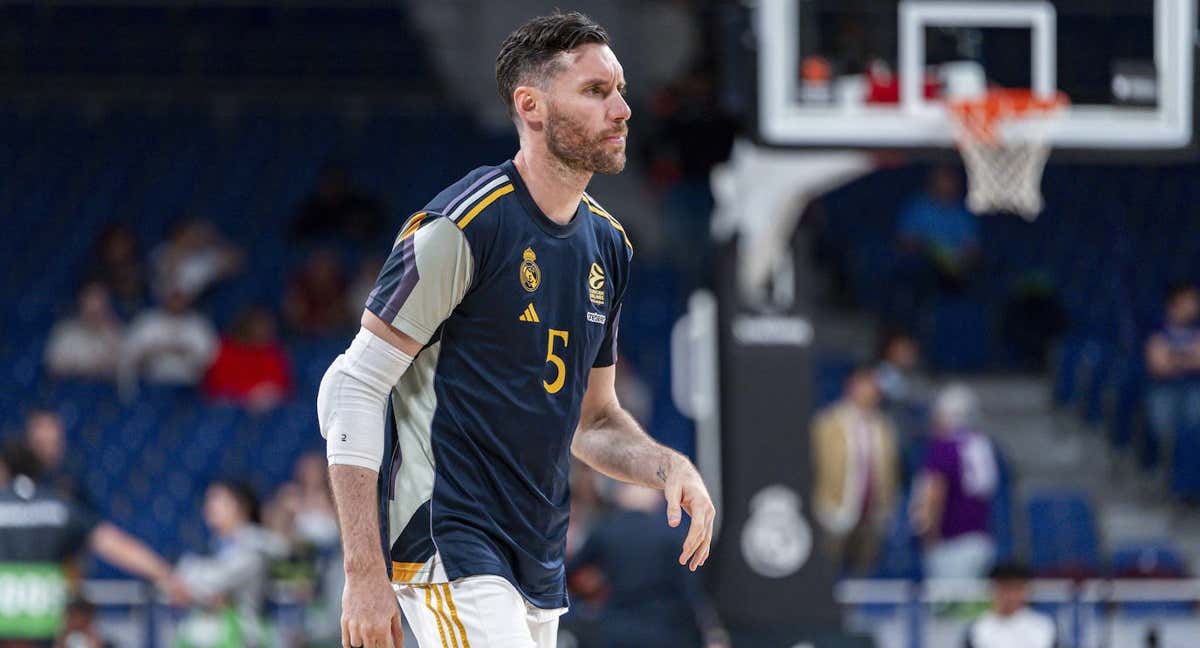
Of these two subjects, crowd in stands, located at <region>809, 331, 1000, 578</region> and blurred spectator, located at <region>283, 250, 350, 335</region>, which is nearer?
crowd in stands, located at <region>809, 331, 1000, 578</region>

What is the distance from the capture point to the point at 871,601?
458 inches

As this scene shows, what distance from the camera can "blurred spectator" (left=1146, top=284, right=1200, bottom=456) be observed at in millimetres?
14344

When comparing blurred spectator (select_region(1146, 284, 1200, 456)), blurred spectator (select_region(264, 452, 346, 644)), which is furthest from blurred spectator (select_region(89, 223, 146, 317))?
blurred spectator (select_region(1146, 284, 1200, 456))

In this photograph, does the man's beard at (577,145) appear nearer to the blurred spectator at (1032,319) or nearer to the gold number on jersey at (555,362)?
the gold number on jersey at (555,362)

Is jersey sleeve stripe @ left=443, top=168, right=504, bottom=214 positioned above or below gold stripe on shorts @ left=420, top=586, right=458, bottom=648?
above

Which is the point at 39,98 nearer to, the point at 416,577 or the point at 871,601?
the point at 871,601

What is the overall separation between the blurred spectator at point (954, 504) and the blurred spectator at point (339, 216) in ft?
20.9

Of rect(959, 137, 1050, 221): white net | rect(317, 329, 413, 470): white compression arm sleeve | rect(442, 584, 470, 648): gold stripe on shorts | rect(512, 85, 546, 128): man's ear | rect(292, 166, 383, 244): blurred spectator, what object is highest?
rect(292, 166, 383, 244): blurred spectator

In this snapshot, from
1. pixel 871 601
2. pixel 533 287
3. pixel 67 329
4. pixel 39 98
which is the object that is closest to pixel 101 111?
pixel 39 98

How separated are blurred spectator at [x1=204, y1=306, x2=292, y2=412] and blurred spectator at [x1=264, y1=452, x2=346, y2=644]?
268 centimetres

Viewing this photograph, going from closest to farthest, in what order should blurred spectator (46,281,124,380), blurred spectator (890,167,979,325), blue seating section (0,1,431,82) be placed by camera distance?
blurred spectator (46,281,124,380), blurred spectator (890,167,979,325), blue seating section (0,1,431,82)

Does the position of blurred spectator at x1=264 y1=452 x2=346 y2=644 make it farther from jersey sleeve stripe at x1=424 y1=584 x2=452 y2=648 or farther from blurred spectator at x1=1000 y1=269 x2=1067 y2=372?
blurred spectator at x1=1000 y1=269 x2=1067 y2=372

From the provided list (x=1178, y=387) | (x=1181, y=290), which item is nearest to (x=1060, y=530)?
(x=1178, y=387)

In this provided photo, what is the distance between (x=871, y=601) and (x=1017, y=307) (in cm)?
575
